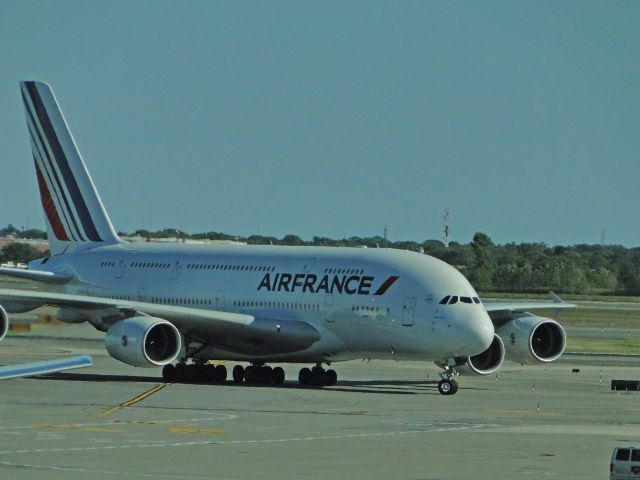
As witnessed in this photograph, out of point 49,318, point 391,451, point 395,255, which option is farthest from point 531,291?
point 391,451

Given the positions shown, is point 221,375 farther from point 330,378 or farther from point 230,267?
point 230,267

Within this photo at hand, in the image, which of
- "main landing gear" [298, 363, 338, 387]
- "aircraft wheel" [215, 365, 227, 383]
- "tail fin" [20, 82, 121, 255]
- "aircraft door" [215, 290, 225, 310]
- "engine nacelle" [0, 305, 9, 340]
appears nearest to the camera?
"main landing gear" [298, 363, 338, 387]

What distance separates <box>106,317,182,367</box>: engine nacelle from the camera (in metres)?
45.7

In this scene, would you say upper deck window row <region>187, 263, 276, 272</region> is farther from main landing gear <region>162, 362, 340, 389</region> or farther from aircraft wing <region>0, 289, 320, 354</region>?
main landing gear <region>162, 362, 340, 389</region>

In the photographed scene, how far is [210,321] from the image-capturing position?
48.1 m

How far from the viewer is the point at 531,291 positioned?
132 m

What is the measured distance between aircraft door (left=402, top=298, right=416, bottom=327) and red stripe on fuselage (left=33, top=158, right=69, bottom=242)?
18.1 meters

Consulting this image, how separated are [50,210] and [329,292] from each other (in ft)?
53.3

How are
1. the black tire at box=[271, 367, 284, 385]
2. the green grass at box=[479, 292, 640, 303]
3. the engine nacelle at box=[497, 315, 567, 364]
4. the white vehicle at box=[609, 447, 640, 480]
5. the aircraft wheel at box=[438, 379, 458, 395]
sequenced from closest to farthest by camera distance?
the white vehicle at box=[609, 447, 640, 480] < the aircraft wheel at box=[438, 379, 458, 395] < the black tire at box=[271, 367, 284, 385] < the engine nacelle at box=[497, 315, 567, 364] < the green grass at box=[479, 292, 640, 303]

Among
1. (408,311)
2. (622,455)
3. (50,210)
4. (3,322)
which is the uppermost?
(50,210)

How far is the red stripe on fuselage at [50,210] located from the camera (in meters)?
59.6

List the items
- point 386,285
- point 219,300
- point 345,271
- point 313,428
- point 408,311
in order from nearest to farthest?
point 313,428, point 408,311, point 386,285, point 345,271, point 219,300

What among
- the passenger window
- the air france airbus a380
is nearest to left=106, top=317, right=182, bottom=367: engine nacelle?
the air france airbus a380

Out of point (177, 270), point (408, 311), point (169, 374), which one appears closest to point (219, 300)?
point (177, 270)
